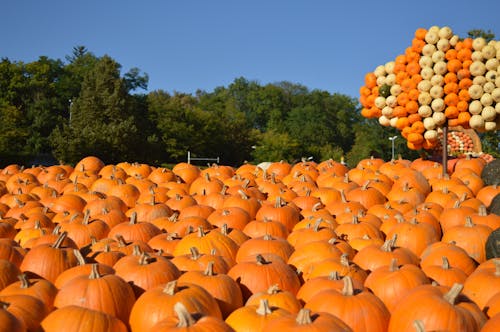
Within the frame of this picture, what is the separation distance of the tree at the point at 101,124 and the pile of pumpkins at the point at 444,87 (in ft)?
92.2

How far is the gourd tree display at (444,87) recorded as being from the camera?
775 cm

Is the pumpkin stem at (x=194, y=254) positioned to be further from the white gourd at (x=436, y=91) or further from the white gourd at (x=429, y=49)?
the white gourd at (x=429, y=49)

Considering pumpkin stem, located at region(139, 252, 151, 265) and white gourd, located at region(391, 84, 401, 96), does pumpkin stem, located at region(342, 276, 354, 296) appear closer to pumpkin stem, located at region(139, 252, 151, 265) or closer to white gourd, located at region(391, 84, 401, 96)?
pumpkin stem, located at region(139, 252, 151, 265)

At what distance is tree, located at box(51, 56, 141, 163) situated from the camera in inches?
1379

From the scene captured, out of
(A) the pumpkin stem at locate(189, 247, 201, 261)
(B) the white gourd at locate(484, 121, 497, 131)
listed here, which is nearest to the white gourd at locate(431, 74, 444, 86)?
(B) the white gourd at locate(484, 121, 497, 131)

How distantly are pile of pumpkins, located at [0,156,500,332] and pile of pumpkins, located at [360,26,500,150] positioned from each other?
712mm

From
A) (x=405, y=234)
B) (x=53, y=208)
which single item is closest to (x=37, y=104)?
(x=53, y=208)

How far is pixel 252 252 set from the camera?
4414mm

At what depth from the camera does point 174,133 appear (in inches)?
2092

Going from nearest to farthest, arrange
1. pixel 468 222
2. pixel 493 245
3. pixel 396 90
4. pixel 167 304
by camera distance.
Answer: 1. pixel 167 304
2. pixel 493 245
3. pixel 468 222
4. pixel 396 90

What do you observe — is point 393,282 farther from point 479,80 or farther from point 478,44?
point 478,44

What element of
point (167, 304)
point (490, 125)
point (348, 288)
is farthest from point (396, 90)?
point (167, 304)

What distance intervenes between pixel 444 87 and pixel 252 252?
196 inches

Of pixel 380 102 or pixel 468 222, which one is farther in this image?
pixel 380 102
